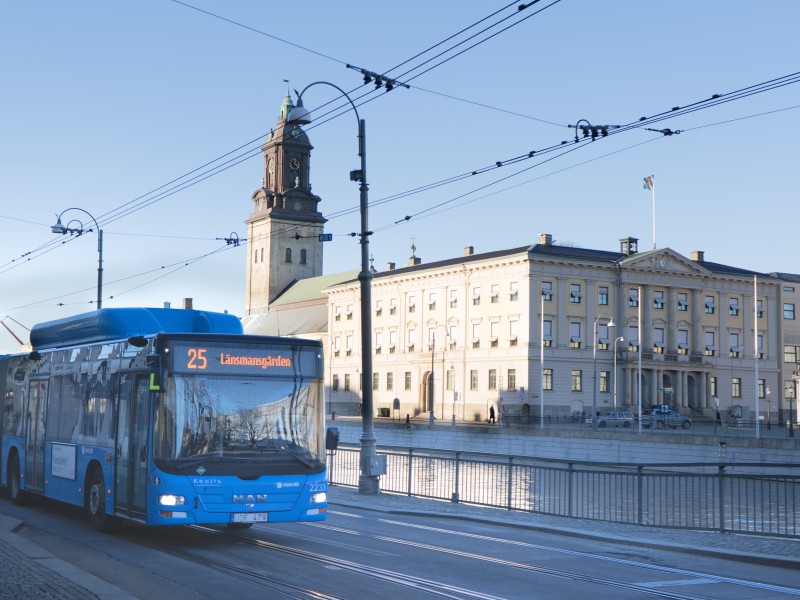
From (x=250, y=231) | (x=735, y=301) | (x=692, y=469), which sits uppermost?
(x=250, y=231)

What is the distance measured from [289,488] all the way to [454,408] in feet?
250

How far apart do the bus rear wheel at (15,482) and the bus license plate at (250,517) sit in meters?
8.55

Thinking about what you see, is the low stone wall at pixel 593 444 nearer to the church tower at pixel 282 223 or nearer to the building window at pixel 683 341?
the building window at pixel 683 341

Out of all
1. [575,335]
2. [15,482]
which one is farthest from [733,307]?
[15,482]

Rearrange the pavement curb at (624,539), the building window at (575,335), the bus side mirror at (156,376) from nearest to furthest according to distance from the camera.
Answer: the pavement curb at (624,539), the bus side mirror at (156,376), the building window at (575,335)

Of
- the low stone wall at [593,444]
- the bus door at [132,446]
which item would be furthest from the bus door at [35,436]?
the low stone wall at [593,444]

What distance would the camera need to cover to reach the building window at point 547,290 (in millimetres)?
88438

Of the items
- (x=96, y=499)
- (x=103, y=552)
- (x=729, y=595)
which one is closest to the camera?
(x=729, y=595)

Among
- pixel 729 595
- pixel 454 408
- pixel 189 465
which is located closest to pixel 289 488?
pixel 189 465

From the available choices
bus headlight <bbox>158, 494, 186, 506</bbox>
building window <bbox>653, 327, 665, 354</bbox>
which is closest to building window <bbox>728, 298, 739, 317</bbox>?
building window <bbox>653, 327, 665, 354</bbox>

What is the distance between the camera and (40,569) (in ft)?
39.1

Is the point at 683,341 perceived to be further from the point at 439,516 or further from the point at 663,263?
the point at 439,516

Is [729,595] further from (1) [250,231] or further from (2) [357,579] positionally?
(1) [250,231]

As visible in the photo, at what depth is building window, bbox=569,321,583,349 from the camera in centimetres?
8994
